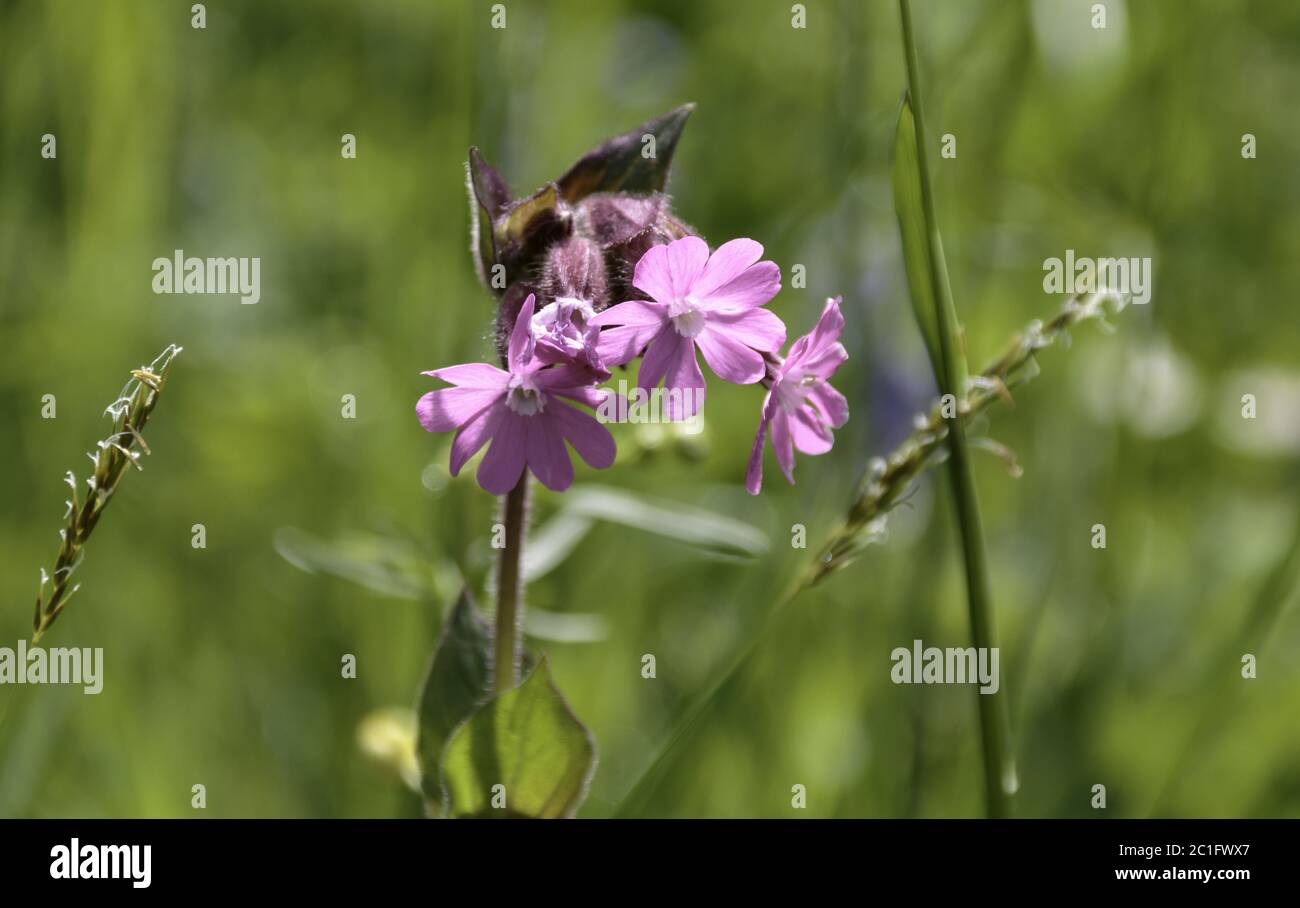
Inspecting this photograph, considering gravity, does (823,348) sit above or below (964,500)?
above

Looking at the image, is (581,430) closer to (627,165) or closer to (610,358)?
(610,358)

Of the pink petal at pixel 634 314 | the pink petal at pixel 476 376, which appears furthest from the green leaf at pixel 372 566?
the pink petal at pixel 634 314

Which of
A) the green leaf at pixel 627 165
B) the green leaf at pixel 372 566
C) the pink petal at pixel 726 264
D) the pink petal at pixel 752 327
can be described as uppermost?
the green leaf at pixel 627 165

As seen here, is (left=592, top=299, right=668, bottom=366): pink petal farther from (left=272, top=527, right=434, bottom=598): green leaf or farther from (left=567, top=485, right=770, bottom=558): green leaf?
(left=272, top=527, right=434, bottom=598): green leaf

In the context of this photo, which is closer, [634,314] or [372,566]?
[634,314]

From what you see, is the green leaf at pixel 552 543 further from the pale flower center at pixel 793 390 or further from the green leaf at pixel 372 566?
the pale flower center at pixel 793 390

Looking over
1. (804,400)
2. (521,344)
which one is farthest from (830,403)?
(521,344)
